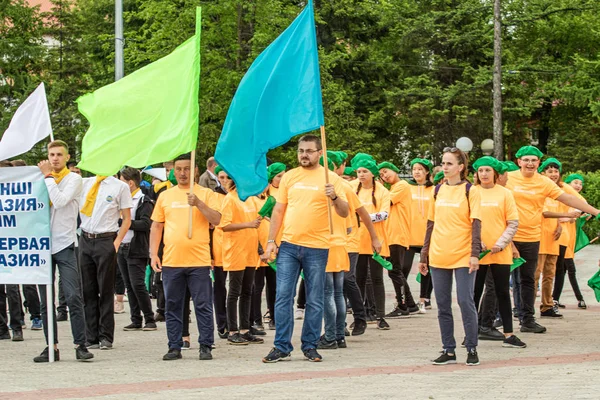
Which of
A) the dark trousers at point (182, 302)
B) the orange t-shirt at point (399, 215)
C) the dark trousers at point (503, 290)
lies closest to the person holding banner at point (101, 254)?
the dark trousers at point (182, 302)

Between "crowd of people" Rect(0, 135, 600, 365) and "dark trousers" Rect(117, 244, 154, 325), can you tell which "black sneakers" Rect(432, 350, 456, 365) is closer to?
"crowd of people" Rect(0, 135, 600, 365)

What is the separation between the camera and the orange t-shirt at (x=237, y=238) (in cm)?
1178

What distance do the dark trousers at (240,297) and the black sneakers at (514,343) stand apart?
2.87 meters

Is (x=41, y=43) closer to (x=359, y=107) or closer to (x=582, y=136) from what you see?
(x=359, y=107)

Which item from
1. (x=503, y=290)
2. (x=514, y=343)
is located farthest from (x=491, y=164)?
(x=514, y=343)

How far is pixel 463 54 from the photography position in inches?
1891

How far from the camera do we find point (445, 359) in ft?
32.9

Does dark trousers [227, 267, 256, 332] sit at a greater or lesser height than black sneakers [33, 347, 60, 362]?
greater

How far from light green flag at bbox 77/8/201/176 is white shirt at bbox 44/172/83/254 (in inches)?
9.3

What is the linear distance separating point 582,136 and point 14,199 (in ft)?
128

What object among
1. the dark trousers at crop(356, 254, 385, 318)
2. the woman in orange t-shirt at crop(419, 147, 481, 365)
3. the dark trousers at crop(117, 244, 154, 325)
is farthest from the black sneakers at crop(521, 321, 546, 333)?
the dark trousers at crop(117, 244, 154, 325)

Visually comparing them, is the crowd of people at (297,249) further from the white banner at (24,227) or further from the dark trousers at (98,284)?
the white banner at (24,227)

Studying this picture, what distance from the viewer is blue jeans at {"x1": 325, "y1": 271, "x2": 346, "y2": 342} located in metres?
11.2

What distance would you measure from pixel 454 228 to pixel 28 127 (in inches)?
176
